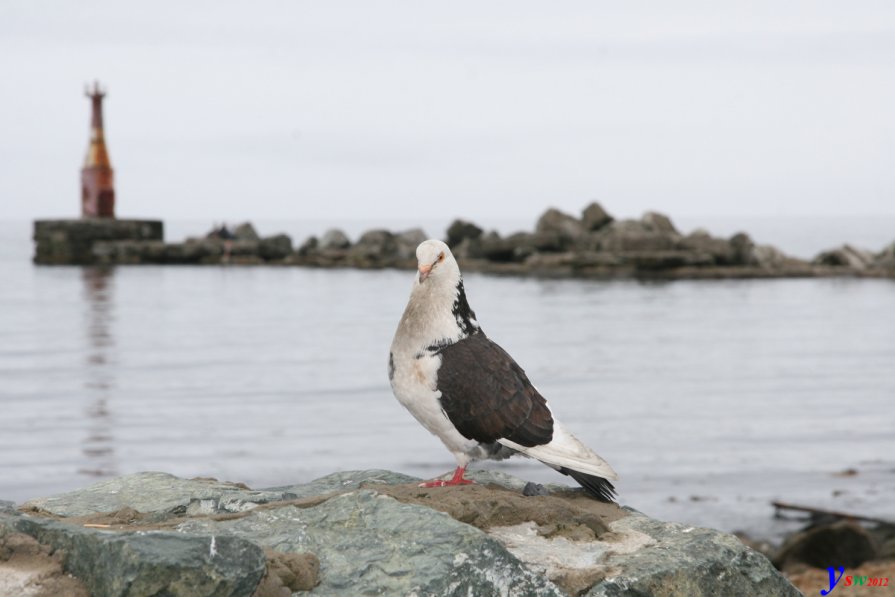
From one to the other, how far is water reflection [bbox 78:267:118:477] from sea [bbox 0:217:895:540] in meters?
0.08

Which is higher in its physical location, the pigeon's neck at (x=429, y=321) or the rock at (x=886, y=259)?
the pigeon's neck at (x=429, y=321)

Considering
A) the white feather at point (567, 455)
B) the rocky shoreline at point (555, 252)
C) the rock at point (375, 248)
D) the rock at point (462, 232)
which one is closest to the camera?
the white feather at point (567, 455)

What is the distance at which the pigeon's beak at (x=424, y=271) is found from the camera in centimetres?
532

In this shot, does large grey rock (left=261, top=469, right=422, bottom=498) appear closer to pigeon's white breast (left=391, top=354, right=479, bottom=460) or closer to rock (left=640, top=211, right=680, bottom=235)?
pigeon's white breast (left=391, top=354, right=479, bottom=460)

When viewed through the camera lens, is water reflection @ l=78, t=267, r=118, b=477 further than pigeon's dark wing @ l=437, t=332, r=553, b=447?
Yes

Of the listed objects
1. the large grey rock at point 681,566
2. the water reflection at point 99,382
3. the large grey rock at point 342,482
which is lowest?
the water reflection at point 99,382

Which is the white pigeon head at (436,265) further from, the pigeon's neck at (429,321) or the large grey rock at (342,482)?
the large grey rock at (342,482)

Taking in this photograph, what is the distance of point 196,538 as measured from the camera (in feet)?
13.1

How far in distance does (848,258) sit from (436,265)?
5746cm

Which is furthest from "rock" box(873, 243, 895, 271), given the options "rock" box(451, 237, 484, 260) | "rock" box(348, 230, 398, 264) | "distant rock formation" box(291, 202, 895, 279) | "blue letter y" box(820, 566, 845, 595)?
"blue letter y" box(820, 566, 845, 595)

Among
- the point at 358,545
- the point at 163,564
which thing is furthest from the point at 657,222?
the point at 163,564

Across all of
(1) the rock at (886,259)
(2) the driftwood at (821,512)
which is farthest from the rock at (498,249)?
(2) the driftwood at (821,512)

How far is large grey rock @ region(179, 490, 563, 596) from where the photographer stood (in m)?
4.29

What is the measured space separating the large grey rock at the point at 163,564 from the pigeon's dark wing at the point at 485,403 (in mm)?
1483
